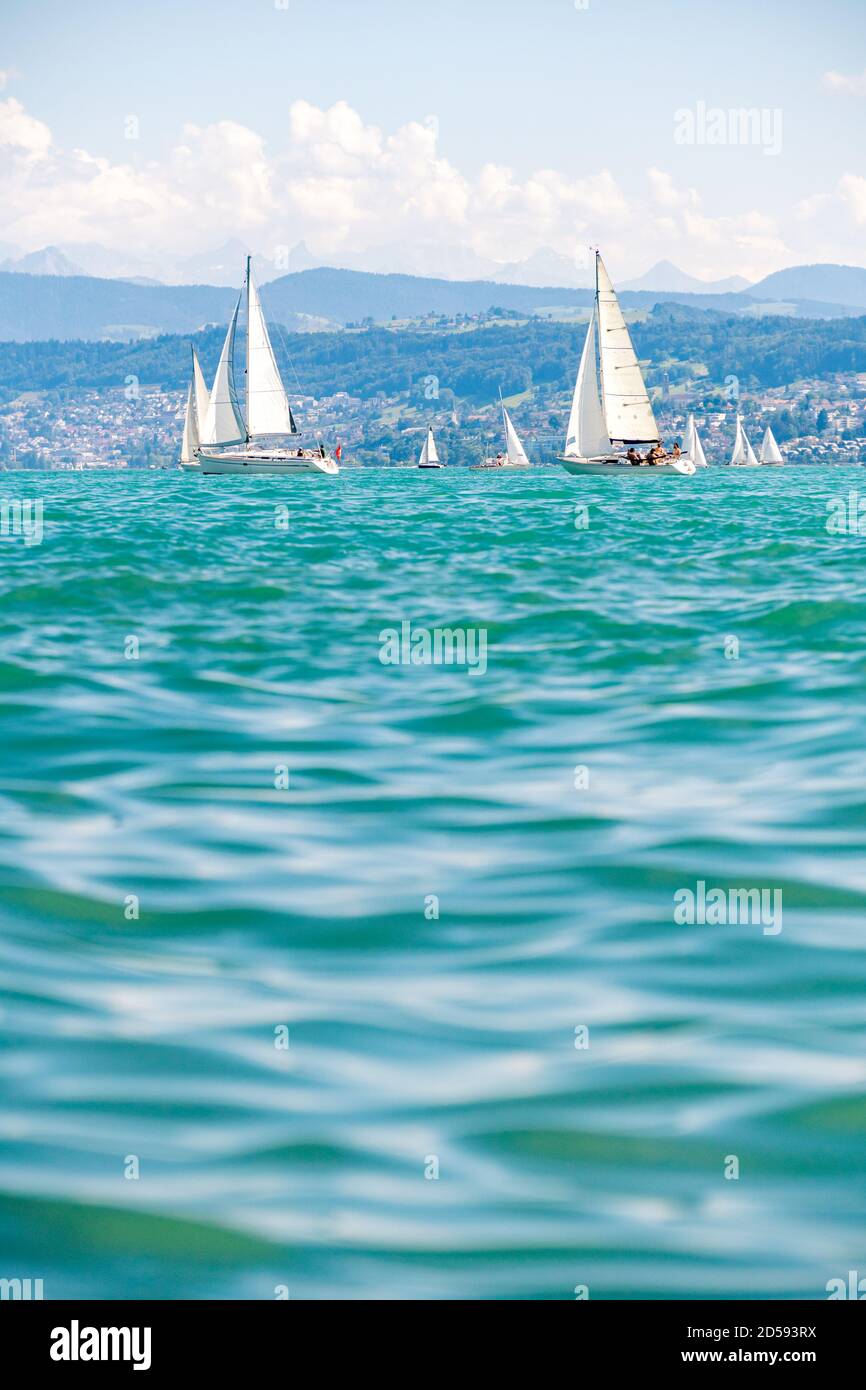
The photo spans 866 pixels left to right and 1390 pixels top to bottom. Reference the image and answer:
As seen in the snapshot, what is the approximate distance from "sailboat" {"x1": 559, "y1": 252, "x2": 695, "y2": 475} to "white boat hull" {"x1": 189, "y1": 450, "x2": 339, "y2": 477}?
2171 centimetres

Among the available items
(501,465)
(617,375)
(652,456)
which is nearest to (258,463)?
(617,375)

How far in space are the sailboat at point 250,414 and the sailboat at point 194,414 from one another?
9.56 feet

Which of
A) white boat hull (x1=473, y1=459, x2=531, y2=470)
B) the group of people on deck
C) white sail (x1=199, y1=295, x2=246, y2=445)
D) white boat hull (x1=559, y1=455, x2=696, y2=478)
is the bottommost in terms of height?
white boat hull (x1=559, y1=455, x2=696, y2=478)

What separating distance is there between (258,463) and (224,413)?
4.31 metres

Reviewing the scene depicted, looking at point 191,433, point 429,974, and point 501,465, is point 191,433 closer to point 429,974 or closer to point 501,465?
point 501,465

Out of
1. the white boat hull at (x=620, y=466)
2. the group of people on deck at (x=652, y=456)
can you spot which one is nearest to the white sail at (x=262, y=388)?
the white boat hull at (x=620, y=466)

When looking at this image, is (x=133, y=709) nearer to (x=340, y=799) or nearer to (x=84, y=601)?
(x=340, y=799)

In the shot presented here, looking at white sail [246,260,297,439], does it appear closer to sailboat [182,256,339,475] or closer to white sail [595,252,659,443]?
sailboat [182,256,339,475]

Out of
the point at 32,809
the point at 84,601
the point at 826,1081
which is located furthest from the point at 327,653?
the point at 826,1081

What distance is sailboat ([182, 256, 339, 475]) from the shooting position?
104 m

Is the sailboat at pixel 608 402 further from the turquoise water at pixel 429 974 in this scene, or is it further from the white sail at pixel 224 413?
the turquoise water at pixel 429 974

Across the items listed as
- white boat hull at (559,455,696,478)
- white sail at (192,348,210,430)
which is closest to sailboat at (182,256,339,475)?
white sail at (192,348,210,430)

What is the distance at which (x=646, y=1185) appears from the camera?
636cm
